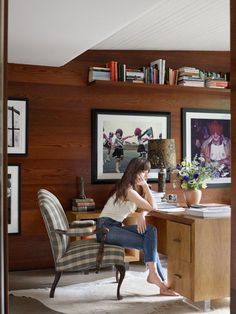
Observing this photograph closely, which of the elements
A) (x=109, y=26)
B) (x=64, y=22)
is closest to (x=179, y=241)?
(x=109, y=26)

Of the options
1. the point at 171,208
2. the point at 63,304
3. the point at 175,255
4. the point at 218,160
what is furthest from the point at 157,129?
the point at 63,304

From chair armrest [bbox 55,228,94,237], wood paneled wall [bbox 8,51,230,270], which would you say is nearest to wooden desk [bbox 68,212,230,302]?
chair armrest [bbox 55,228,94,237]

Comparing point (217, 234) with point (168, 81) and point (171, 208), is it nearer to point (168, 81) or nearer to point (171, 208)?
point (171, 208)

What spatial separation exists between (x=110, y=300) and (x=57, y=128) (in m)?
2.01

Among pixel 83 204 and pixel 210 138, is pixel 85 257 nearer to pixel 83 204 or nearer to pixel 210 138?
pixel 83 204

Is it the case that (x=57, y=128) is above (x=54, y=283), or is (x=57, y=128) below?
above

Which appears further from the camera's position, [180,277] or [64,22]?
[180,277]

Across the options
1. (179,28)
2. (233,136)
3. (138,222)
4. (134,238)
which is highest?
(179,28)

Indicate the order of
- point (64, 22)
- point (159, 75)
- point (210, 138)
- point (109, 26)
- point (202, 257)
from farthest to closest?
point (210, 138) < point (159, 75) < point (202, 257) < point (109, 26) < point (64, 22)

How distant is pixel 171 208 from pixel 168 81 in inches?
69.0

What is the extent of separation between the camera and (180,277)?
3436 millimetres

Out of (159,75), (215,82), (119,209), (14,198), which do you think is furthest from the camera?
(215,82)

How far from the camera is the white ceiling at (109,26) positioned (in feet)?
8.98

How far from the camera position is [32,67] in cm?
464
